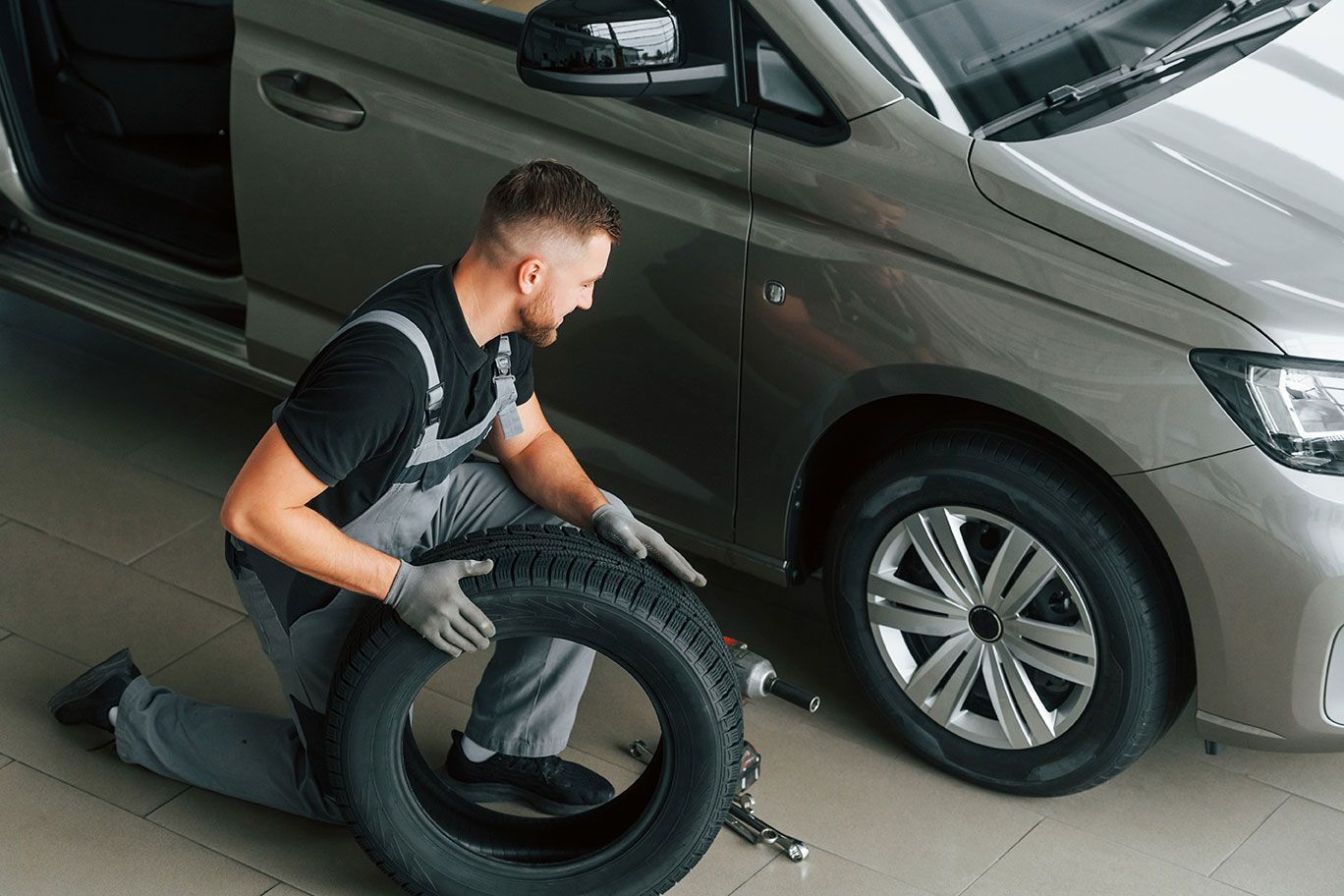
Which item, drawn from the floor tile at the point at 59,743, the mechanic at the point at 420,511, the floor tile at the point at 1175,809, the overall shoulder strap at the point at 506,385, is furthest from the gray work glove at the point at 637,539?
the floor tile at the point at 59,743

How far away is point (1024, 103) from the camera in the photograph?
2988mm

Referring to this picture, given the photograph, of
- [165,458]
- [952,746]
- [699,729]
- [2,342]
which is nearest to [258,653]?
[165,458]

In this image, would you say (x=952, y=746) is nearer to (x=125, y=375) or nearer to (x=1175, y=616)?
(x=1175, y=616)

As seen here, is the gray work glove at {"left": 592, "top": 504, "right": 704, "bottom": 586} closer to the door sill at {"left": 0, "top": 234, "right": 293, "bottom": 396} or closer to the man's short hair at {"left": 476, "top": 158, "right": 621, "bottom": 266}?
the man's short hair at {"left": 476, "top": 158, "right": 621, "bottom": 266}

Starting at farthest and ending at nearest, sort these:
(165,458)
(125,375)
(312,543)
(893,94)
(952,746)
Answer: (125,375), (165,458), (952,746), (893,94), (312,543)

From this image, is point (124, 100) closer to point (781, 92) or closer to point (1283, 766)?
point (781, 92)

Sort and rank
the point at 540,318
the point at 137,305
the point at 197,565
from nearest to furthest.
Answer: the point at 540,318 < the point at 197,565 < the point at 137,305

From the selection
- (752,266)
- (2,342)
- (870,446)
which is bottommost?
(2,342)

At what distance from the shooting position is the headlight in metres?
2.67

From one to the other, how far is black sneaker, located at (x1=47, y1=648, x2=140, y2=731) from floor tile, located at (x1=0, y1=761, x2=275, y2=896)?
15 cm

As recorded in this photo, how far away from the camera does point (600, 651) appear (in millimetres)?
2797

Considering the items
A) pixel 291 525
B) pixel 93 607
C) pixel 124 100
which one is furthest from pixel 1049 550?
pixel 124 100

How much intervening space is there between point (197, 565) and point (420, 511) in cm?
113

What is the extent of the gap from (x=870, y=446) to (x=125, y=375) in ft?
7.80
